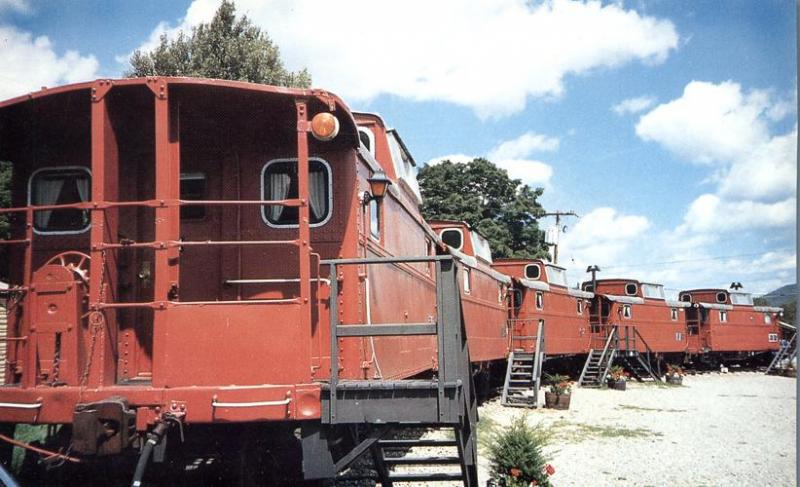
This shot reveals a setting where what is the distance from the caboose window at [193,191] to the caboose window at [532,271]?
18434mm

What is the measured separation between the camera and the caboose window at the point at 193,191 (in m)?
5.96

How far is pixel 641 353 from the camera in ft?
96.8

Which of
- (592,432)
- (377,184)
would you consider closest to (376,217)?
(377,184)

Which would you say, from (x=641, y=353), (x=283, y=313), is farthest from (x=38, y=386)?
(x=641, y=353)

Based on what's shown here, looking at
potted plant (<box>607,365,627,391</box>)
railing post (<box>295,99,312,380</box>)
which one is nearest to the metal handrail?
railing post (<box>295,99,312,380</box>)

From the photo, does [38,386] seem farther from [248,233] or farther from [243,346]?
[248,233]

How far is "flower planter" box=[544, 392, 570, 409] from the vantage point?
17203 millimetres

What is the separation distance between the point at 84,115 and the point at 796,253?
5.38 meters

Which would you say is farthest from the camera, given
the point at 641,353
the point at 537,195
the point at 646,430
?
the point at 537,195

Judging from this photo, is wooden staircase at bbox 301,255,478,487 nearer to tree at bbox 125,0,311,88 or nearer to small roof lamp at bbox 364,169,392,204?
small roof lamp at bbox 364,169,392,204

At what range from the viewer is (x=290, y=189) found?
231 inches

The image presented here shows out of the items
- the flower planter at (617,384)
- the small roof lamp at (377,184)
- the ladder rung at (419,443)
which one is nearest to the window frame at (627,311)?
the flower planter at (617,384)

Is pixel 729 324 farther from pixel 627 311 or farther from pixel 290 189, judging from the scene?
pixel 290 189

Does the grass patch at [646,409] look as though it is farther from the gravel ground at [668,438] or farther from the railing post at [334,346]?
the railing post at [334,346]
